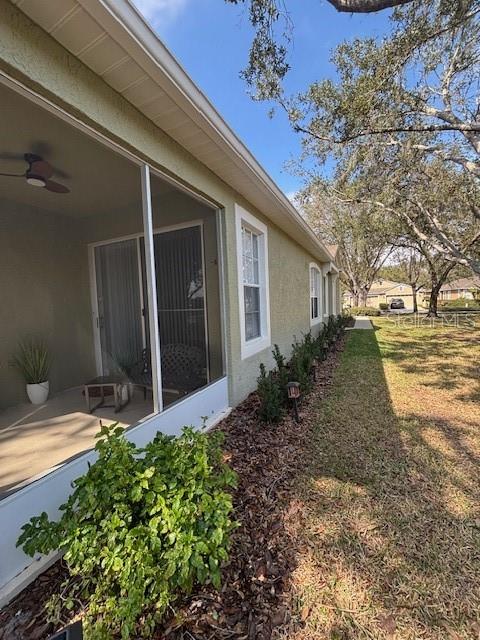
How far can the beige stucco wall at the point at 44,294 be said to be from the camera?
4.01 metres

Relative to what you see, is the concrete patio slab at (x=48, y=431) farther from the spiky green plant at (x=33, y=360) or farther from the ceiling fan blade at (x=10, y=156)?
the ceiling fan blade at (x=10, y=156)

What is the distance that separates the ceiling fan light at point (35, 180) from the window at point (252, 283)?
238 cm

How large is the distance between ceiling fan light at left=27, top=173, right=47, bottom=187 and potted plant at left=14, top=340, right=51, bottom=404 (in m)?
2.00

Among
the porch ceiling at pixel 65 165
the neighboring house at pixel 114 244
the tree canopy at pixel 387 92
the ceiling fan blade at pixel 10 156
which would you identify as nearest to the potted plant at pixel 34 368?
the neighboring house at pixel 114 244

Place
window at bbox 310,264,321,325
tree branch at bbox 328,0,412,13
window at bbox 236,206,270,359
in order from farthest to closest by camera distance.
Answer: window at bbox 310,264,321,325, window at bbox 236,206,270,359, tree branch at bbox 328,0,412,13

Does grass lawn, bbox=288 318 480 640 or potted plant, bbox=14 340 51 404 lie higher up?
potted plant, bbox=14 340 51 404

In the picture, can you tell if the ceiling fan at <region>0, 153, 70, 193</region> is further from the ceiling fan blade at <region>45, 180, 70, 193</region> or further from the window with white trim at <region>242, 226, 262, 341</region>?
the window with white trim at <region>242, 226, 262, 341</region>

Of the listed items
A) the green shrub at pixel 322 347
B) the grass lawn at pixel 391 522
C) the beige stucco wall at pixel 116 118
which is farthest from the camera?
the green shrub at pixel 322 347

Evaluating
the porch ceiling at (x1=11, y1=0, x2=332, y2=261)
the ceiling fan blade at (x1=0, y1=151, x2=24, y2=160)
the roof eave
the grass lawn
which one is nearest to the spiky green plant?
the ceiling fan blade at (x1=0, y1=151, x2=24, y2=160)

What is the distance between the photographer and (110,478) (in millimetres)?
1606

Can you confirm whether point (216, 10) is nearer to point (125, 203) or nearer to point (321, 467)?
point (125, 203)

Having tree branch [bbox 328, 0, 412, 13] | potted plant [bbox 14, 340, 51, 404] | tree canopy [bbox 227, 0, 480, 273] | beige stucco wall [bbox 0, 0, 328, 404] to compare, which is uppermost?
tree canopy [bbox 227, 0, 480, 273]

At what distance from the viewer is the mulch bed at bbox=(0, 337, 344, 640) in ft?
4.90

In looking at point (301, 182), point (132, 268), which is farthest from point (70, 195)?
point (301, 182)
